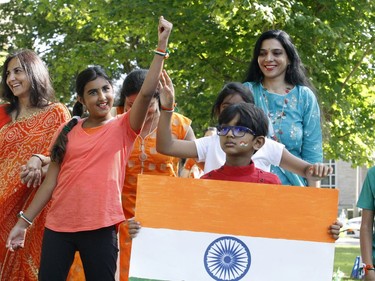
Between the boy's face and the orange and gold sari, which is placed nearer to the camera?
the boy's face

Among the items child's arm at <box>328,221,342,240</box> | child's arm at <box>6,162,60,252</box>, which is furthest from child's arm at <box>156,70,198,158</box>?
child's arm at <box>328,221,342,240</box>

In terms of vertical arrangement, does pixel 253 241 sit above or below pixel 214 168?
below

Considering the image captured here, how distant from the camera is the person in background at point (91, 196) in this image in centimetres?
511

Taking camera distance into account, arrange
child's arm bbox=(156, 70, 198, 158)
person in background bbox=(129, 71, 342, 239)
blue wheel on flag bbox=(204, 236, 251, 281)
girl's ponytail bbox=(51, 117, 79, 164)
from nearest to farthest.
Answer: blue wheel on flag bbox=(204, 236, 251, 281), person in background bbox=(129, 71, 342, 239), child's arm bbox=(156, 70, 198, 158), girl's ponytail bbox=(51, 117, 79, 164)

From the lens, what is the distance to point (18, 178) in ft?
20.5

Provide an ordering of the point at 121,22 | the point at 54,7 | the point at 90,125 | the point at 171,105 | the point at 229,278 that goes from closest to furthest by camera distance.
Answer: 1. the point at 229,278
2. the point at 171,105
3. the point at 90,125
4. the point at 121,22
5. the point at 54,7

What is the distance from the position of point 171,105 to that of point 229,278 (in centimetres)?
106

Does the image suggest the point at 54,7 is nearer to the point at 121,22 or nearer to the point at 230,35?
the point at 121,22

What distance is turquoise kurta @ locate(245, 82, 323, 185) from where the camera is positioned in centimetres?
566

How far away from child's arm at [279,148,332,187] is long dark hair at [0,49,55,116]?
196cm

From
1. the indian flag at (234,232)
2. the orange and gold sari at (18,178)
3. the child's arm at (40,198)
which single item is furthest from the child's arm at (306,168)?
the orange and gold sari at (18,178)

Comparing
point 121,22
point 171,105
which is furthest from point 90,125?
point 121,22

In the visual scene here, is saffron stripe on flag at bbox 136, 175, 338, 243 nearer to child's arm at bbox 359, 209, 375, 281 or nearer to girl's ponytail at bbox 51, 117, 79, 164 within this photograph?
child's arm at bbox 359, 209, 375, 281

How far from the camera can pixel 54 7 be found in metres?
17.8
